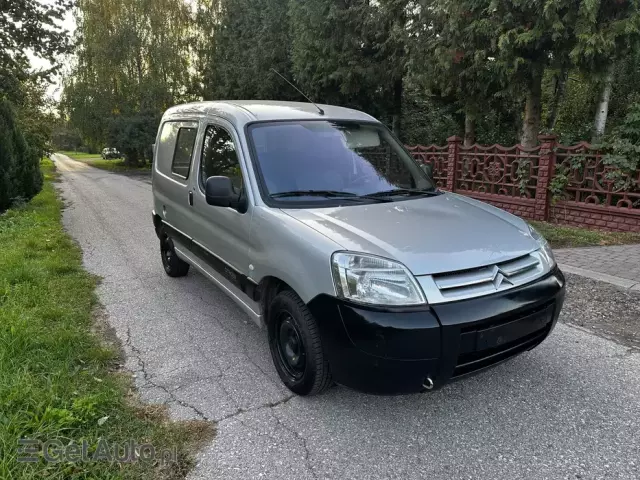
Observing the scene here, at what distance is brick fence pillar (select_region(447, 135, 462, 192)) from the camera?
10773mm

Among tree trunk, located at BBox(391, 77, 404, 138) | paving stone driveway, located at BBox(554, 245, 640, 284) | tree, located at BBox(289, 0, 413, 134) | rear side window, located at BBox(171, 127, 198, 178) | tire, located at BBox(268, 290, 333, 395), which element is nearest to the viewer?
tire, located at BBox(268, 290, 333, 395)

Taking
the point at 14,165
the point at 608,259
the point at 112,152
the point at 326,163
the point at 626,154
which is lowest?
the point at 608,259

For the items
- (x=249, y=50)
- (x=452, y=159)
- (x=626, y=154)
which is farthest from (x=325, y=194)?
(x=249, y=50)

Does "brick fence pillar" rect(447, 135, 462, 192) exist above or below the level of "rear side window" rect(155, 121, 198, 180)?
below

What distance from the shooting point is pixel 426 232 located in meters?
2.84

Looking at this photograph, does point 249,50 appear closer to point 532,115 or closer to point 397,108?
point 397,108

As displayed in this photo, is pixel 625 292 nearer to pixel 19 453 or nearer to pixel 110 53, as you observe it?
pixel 19 453

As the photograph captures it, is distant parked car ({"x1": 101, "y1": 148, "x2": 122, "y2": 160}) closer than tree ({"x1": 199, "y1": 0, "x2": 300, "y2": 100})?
No

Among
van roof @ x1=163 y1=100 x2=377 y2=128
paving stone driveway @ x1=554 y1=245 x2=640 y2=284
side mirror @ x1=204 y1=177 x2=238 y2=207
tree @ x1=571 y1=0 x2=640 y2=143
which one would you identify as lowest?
paving stone driveway @ x1=554 y1=245 x2=640 y2=284

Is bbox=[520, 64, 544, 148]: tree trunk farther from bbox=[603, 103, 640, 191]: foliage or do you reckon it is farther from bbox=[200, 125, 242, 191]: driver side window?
bbox=[200, 125, 242, 191]: driver side window

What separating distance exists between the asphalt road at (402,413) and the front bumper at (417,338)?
15.8 inches

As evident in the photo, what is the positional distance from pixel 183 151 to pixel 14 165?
871 cm

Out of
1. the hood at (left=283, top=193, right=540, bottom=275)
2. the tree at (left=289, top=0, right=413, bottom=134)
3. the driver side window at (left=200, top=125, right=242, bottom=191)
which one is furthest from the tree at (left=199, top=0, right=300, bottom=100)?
the hood at (left=283, top=193, right=540, bottom=275)

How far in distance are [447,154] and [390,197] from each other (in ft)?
26.8
